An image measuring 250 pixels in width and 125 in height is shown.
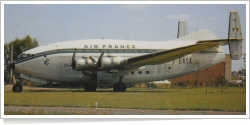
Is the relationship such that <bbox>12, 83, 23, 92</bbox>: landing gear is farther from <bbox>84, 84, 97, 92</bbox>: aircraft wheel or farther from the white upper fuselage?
<bbox>84, 84, 97, 92</bbox>: aircraft wheel

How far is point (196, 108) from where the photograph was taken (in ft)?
50.0

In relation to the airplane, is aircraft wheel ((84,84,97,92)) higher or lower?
lower

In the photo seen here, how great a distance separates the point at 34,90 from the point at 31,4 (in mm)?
5180

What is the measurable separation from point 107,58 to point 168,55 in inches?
114

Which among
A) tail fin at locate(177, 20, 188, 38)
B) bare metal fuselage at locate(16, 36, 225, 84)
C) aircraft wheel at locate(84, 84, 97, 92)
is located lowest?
aircraft wheel at locate(84, 84, 97, 92)

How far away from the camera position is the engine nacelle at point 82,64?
762 inches

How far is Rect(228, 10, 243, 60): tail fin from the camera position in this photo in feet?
58.3

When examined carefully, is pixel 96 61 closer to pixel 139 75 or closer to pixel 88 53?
pixel 88 53

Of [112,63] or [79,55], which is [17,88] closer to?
[79,55]

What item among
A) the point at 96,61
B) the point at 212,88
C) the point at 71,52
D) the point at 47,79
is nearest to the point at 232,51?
the point at 212,88

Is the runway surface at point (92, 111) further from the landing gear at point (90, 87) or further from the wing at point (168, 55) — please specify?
the landing gear at point (90, 87)

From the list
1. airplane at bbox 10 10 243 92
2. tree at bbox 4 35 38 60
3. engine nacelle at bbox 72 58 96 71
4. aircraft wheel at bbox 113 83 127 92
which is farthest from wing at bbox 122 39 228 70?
tree at bbox 4 35 38 60

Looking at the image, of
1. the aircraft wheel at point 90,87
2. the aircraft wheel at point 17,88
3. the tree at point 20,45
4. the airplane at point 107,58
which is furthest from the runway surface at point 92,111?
the aircraft wheel at point 90,87

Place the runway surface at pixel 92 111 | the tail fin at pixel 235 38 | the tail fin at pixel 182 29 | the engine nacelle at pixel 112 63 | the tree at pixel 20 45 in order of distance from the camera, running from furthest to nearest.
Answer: the engine nacelle at pixel 112 63, the tail fin at pixel 182 29, the tail fin at pixel 235 38, the tree at pixel 20 45, the runway surface at pixel 92 111
